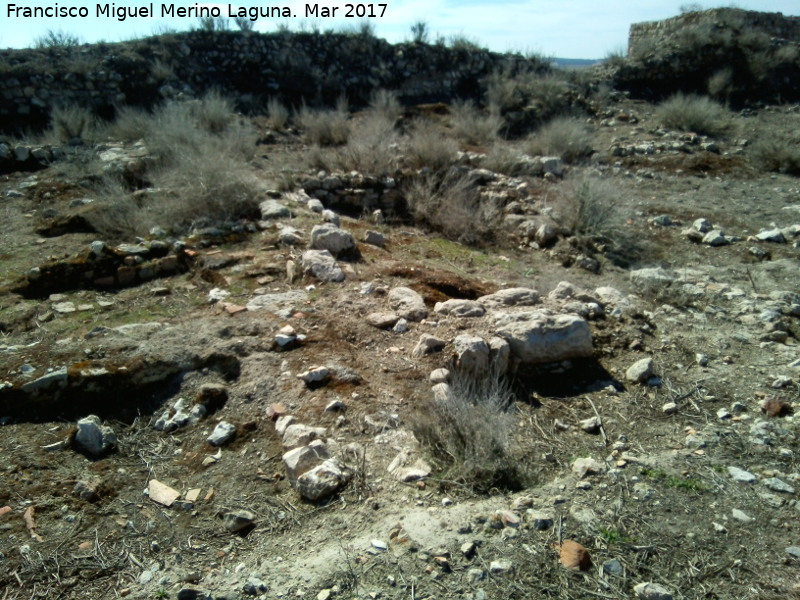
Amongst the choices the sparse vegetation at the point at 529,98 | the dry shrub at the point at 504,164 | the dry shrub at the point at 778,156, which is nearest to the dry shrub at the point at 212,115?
the dry shrub at the point at 504,164

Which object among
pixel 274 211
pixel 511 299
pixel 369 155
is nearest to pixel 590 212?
pixel 511 299

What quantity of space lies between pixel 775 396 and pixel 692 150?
26.2ft

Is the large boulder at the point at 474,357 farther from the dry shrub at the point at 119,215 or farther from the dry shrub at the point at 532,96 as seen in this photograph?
the dry shrub at the point at 532,96

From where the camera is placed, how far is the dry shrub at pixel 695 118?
37.3ft

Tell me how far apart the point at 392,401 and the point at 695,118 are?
A: 36.0 ft

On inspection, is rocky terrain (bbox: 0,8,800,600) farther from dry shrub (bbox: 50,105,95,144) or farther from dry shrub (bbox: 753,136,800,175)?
dry shrub (bbox: 50,105,95,144)

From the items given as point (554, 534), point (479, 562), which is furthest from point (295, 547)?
point (554, 534)

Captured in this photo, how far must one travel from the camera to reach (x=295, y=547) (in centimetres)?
241

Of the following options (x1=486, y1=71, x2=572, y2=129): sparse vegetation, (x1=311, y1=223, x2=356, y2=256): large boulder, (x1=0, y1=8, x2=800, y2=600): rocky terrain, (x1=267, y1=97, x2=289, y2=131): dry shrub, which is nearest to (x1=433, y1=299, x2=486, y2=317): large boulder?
(x1=0, y1=8, x2=800, y2=600): rocky terrain

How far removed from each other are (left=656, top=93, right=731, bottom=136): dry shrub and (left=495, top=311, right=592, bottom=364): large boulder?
971 cm

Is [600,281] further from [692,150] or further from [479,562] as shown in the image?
[692,150]

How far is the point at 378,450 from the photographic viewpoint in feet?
9.73

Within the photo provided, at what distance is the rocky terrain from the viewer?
90.3 inches

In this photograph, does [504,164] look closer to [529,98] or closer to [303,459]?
[529,98]
